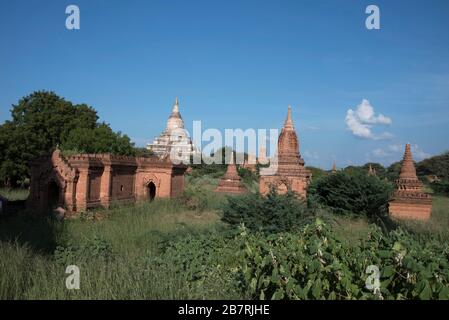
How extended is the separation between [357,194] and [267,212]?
893cm

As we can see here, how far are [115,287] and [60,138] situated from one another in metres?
31.7

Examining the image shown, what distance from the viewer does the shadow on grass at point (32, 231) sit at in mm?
9036

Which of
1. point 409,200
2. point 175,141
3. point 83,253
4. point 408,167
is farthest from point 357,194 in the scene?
point 175,141

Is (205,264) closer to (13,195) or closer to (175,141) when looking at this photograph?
(13,195)

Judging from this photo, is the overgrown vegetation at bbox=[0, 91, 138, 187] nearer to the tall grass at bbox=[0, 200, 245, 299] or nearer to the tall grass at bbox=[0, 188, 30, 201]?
the tall grass at bbox=[0, 188, 30, 201]

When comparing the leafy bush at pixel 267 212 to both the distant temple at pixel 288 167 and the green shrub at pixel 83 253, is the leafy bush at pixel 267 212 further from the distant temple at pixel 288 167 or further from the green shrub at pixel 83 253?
the distant temple at pixel 288 167

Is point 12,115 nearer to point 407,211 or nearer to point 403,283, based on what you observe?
point 407,211

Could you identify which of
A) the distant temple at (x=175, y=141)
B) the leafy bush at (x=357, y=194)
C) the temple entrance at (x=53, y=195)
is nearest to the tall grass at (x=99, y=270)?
the temple entrance at (x=53, y=195)

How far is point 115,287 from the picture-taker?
13.5ft

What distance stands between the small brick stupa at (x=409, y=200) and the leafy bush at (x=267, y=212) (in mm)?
9477

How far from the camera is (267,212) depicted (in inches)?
424

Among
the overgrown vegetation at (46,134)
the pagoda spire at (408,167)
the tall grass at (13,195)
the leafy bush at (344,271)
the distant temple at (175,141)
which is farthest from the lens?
the distant temple at (175,141)

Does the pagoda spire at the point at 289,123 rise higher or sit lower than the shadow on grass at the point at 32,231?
higher

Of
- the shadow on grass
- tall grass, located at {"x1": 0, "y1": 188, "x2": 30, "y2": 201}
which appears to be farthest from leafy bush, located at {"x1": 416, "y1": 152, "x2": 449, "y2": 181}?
the shadow on grass
